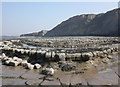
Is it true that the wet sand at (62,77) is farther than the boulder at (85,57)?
No

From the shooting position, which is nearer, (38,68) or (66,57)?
(38,68)

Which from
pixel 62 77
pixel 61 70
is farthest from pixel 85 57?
pixel 62 77

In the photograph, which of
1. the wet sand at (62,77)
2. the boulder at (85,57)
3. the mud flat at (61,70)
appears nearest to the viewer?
the wet sand at (62,77)

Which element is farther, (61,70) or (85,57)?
(85,57)

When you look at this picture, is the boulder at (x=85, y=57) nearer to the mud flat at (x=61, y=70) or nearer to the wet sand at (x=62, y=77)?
the mud flat at (x=61, y=70)

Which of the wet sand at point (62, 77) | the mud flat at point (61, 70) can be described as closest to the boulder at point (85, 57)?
the mud flat at point (61, 70)

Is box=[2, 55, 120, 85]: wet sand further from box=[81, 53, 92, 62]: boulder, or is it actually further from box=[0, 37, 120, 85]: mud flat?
box=[81, 53, 92, 62]: boulder

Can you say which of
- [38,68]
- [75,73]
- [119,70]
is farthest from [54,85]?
[119,70]

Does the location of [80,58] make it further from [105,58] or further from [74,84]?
[74,84]

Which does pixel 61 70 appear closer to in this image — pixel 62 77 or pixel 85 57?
pixel 62 77

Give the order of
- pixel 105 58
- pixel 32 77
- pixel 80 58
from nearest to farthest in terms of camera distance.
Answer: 1. pixel 32 77
2. pixel 80 58
3. pixel 105 58

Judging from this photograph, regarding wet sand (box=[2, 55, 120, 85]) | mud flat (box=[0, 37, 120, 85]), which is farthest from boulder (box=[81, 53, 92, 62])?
wet sand (box=[2, 55, 120, 85])
